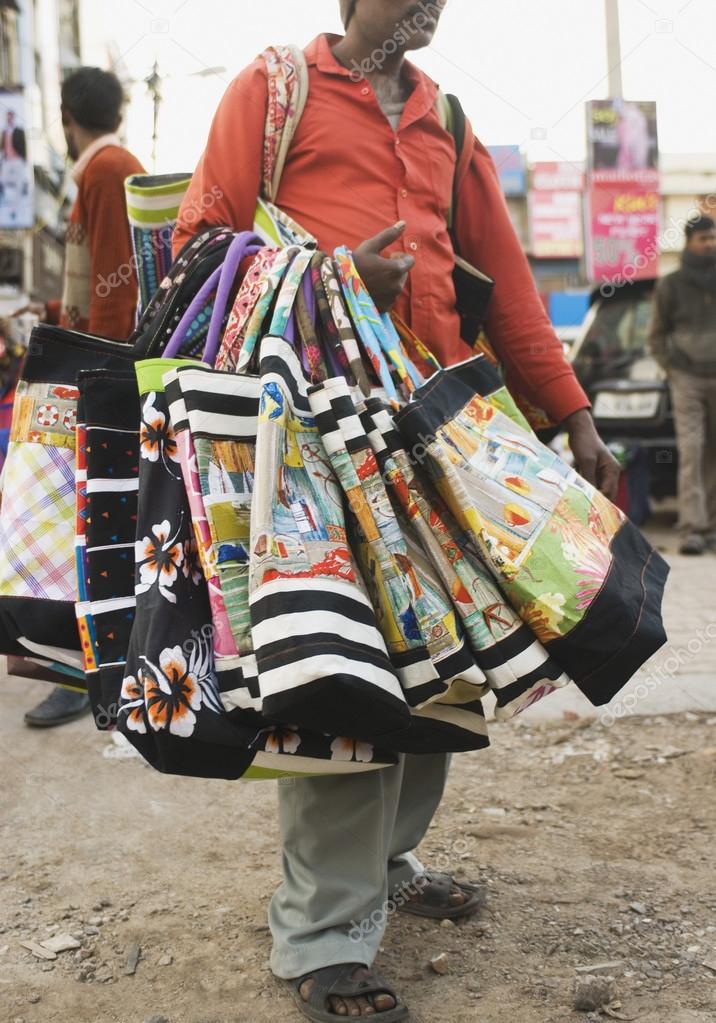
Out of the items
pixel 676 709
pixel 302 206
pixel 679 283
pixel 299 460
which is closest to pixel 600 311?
pixel 679 283

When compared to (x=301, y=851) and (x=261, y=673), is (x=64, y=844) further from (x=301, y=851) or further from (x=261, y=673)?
(x=261, y=673)

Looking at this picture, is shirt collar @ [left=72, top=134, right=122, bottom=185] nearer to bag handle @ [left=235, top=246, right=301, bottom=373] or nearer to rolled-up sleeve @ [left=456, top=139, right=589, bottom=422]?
rolled-up sleeve @ [left=456, top=139, right=589, bottom=422]

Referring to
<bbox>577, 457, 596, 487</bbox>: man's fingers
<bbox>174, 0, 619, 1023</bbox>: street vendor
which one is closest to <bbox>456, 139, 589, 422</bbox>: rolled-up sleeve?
<bbox>174, 0, 619, 1023</bbox>: street vendor

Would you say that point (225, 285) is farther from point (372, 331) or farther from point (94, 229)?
point (94, 229)

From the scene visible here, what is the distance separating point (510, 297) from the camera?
2461 millimetres

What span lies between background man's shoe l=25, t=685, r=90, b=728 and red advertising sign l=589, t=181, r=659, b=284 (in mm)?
29668

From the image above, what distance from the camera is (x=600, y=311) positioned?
916 centimetres

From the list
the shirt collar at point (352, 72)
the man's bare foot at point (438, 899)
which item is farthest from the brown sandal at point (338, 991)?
the shirt collar at point (352, 72)

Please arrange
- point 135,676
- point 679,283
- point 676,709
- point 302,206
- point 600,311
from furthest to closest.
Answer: point 600,311, point 679,283, point 676,709, point 302,206, point 135,676

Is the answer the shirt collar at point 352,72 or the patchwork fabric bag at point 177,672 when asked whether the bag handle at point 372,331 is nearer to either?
the patchwork fabric bag at point 177,672

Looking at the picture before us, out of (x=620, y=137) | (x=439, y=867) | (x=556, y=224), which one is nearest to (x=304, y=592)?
(x=439, y=867)

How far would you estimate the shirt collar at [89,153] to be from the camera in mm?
3688

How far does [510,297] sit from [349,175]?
51 cm

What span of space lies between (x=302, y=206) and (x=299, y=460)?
29.4 inches
